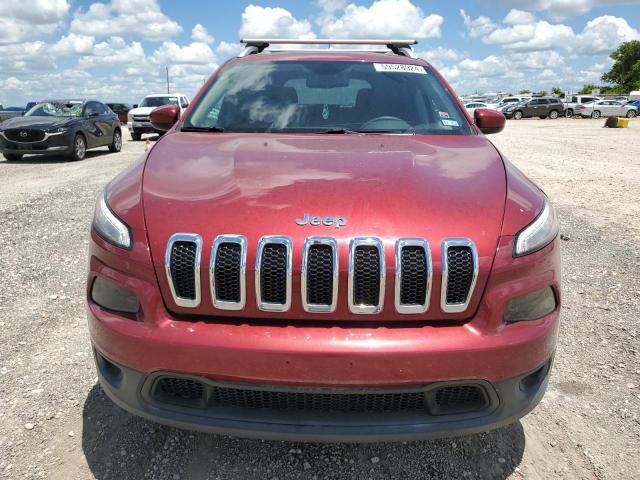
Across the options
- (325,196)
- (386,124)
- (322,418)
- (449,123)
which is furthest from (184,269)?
(449,123)

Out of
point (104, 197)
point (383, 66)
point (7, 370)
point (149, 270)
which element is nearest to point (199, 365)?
point (149, 270)

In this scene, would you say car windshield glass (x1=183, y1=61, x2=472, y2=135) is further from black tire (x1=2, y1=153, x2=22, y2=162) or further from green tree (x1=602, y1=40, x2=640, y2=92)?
green tree (x1=602, y1=40, x2=640, y2=92)

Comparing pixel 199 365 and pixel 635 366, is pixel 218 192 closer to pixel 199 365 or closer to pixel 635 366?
pixel 199 365

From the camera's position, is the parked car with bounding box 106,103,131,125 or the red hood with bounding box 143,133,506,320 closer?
the red hood with bounding box 143,133,506,320

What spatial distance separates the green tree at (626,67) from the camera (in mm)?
78125

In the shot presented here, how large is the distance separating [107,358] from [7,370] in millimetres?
1473

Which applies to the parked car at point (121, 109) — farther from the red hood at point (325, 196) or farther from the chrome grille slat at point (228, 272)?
the chrome grille slat at point (228, 272)

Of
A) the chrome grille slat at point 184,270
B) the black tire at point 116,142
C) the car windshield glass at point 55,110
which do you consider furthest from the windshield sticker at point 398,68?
the black tire at point 116,142

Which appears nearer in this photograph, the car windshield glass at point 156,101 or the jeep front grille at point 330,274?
the jeep front grille at point 330,274

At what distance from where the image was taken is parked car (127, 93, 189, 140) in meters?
20.0

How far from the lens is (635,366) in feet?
10.1

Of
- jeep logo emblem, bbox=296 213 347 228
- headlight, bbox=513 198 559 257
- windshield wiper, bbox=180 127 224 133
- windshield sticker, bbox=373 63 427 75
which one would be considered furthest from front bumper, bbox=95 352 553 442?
windshield sticker, bbox=373 63 427 75

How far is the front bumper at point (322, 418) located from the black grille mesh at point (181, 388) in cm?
4

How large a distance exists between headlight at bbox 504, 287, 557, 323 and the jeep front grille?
174mm
